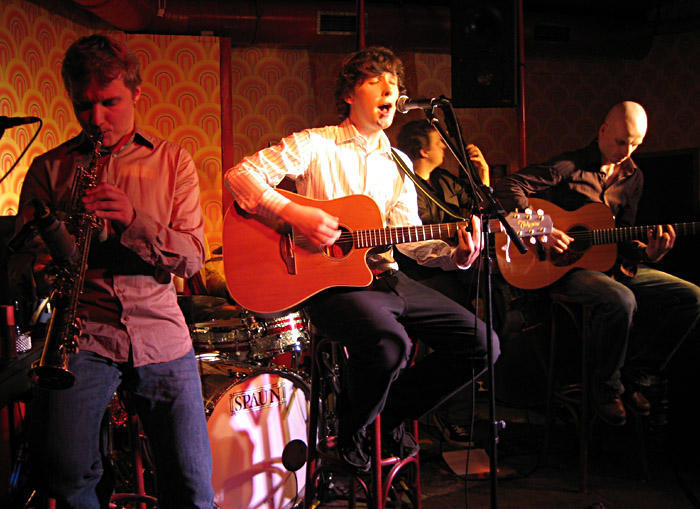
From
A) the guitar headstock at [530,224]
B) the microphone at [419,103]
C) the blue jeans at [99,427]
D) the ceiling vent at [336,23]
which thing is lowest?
the blue jeans at [99,427]

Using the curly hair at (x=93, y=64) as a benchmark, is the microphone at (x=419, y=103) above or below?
below

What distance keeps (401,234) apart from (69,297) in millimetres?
1234

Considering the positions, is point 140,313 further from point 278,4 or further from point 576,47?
point 576,47

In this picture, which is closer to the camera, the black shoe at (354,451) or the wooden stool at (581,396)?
the black shoe at (354,451)

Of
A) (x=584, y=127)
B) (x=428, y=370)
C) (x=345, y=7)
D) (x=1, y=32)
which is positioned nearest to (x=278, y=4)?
(x=345, y=7)

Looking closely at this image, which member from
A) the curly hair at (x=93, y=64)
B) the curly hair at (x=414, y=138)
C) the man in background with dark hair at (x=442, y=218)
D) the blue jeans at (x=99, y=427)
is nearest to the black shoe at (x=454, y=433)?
the man in background with dark hair at (x=442, y=218)

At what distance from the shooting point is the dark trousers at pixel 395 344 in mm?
2096

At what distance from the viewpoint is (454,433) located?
367 cm

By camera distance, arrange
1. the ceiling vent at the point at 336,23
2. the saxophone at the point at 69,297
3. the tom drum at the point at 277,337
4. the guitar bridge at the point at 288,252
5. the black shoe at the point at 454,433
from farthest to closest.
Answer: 1. the ceiling vent at the point at 336,23
2. the black shoe at the point at 454,433
3. the tom drum at the point at 277,337
4. the guitar bridge at the point at 288,252
5. the saxophone at the point at 69,297

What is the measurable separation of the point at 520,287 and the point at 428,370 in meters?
1.13

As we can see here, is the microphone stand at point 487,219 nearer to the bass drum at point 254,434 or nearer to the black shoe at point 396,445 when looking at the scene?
the black shoe at point 396,445

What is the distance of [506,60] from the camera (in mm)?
3945

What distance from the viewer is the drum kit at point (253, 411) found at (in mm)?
2641

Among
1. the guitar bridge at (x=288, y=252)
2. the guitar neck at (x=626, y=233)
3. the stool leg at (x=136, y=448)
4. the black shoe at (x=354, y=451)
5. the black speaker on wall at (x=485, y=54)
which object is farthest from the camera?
the black speaker on wall at (x=485, y=54)
